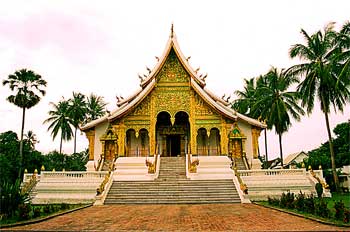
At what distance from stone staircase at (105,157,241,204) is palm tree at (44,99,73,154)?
28.0m

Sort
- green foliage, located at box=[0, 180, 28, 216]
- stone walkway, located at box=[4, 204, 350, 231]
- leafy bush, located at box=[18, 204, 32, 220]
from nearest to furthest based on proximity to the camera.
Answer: stone walkway, located at box=[4, 204, 350, 231]
leafy bush, located at box=[18, 204, 32, 220]
green foliage, located at box=[0, 180, 28, 216]

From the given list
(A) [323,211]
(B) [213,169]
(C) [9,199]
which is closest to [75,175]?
(B) [213,169]

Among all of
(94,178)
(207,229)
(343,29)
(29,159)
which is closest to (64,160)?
(29,159)

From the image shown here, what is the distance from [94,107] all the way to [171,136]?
23.4 metres

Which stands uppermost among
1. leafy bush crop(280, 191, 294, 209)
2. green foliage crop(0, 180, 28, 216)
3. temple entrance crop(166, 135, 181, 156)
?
temple entrance crop(166, 135, 181, 156)

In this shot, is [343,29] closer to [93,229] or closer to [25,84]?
[93,229]

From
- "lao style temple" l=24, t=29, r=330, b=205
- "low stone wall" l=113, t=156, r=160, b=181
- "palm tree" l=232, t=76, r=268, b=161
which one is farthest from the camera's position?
"palm tree" l=232, t=76, r=268, b=161

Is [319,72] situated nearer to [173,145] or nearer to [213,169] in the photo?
[213,169]

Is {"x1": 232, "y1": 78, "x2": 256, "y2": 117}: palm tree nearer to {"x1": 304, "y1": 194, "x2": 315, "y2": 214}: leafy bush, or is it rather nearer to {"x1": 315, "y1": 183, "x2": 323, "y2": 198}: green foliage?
{"x1": 315, "y1": 183, "x2": 323, "y2": 198}: green foliage

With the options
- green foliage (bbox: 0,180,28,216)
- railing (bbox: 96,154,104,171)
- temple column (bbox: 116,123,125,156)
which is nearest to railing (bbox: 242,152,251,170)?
temple column (bbox: 116,123,125,156)

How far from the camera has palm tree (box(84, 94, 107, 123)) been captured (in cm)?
4760

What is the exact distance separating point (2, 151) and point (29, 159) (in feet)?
7.78

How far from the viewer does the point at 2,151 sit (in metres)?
29.4

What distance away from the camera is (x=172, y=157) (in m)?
24.2
